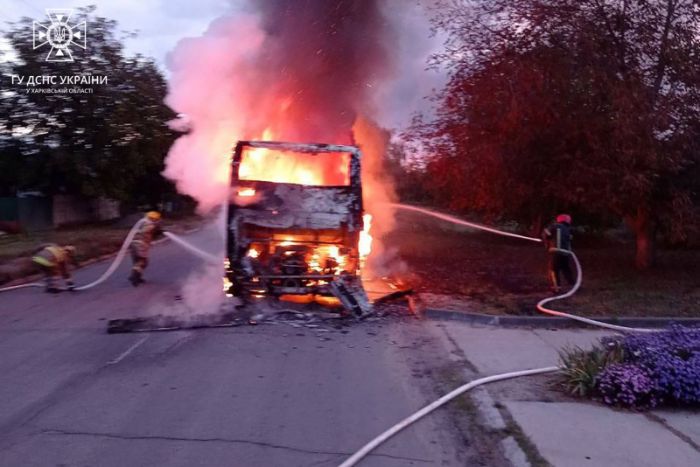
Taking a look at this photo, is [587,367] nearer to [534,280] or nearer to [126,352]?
[126,352]

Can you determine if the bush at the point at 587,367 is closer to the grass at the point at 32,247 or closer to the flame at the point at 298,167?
the flame at the point at 298,167

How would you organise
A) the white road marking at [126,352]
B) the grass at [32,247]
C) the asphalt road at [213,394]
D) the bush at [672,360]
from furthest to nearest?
the grass at [32,247] → the white road marking at [126,352] → the bush at [672,360] → the asphalt road at [213,394]

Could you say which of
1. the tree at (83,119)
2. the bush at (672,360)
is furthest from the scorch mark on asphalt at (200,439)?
the tree at (83,119)

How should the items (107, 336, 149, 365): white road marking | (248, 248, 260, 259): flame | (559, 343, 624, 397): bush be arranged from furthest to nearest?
1. (248, 248, 260, 259): flame
2. (107, 336, 149, 365): white road marking
3. (559, 343, 624, 397): bush

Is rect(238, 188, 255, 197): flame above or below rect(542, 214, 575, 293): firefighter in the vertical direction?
above

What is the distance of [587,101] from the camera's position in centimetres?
1209

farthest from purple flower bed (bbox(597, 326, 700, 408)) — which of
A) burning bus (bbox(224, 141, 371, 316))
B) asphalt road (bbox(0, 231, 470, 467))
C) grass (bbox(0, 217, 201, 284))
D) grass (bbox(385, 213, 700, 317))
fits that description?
grass (bbox(0, 217, 201, 284))

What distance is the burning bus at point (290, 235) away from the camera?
10.5m

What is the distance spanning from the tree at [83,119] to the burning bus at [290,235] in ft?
50.5

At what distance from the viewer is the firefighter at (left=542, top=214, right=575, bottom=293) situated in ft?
38.3

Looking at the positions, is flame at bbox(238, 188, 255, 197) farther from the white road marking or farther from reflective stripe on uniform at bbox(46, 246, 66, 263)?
Result: reflective stripe on uniform at bbox(46, 246, 66, 263)

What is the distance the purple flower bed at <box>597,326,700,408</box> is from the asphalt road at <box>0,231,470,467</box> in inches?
58.2

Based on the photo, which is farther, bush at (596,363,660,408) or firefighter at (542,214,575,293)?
firefighter at (542,214,575,293)

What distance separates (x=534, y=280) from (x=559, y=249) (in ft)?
7.93
